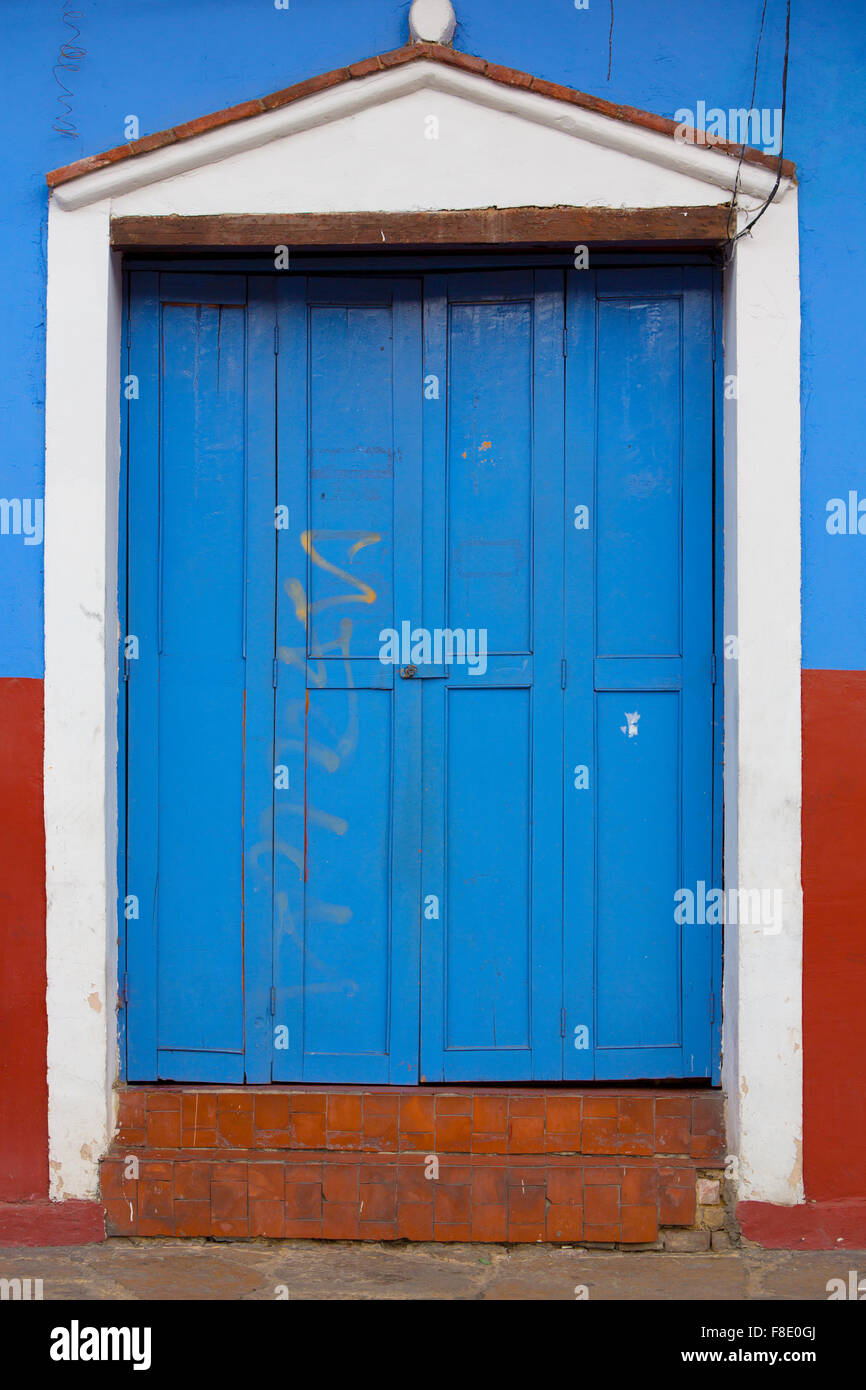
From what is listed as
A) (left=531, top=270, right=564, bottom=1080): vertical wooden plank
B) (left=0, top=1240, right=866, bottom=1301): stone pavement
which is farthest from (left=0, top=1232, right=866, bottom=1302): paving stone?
(left=531, top=270, right=564, bottom=1080): vertical wooden plank

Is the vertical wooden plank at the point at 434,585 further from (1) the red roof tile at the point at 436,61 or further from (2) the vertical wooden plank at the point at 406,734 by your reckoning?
(1) the red roof tile at the point at 436,61

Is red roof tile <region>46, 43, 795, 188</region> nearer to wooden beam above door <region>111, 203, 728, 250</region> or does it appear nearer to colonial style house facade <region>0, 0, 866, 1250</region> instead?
colonial style house facade <region>0, 0, 866, 1250</region>

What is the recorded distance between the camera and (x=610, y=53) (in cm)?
368

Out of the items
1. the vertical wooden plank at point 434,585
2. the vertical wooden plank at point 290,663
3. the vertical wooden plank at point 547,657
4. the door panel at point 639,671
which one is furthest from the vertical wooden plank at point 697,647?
the vertical wooden plank at point 290,663

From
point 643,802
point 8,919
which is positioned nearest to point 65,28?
point 8,919

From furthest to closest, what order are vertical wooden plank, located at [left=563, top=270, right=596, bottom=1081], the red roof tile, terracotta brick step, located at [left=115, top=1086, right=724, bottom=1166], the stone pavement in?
1. vertical wooden plank, located at [left=563, top=270, right=596, bottom=1081]
2. terracotta brick step, located at [left=115, top=1086, right=724, bottom=1166]
3. the red roof tile
4. the stone pavement

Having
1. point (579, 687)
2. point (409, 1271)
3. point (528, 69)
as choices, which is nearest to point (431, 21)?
point (528, 69)

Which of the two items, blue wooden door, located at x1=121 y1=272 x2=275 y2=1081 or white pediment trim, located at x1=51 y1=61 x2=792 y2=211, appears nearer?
white pediment trim, located at x1=51 y1=61 x2=792 y2=211

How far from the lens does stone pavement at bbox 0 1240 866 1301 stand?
3361mm

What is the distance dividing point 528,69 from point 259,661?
6.86 ft

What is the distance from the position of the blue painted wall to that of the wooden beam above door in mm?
357

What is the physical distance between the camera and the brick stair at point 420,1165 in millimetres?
3623

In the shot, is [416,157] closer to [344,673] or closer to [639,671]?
[344,673]
